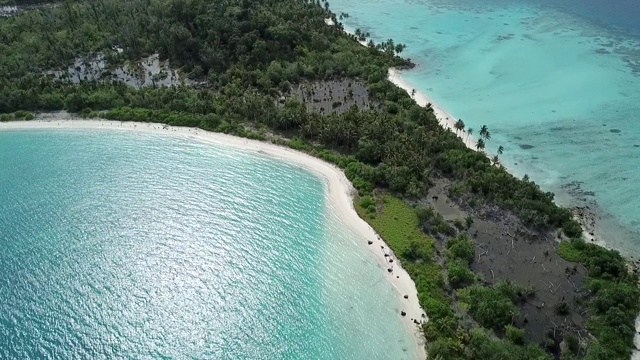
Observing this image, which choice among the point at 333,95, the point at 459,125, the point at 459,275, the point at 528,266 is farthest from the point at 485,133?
the point at 459,275

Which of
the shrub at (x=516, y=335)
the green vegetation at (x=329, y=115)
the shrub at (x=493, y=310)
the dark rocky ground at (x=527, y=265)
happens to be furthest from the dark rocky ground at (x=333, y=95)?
the shrub at (x=516, y=335)

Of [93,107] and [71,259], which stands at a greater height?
[93,107]

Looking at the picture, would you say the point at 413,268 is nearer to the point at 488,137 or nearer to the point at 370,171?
the point at 370,171

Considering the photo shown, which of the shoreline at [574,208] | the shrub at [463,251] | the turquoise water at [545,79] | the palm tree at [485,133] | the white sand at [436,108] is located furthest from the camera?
the white sand at [436,108]

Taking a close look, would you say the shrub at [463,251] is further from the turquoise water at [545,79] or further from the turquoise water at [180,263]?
the turquoise water at [545,79]

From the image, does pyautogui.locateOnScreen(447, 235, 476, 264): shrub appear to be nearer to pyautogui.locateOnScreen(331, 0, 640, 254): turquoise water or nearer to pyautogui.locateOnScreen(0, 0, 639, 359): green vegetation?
pyautogui.locateOnScreen(0, 0, 639, 359): green vegetation

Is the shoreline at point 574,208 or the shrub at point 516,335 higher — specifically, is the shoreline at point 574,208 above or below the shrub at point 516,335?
above

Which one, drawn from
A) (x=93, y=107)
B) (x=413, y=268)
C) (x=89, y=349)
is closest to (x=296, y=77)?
(x=93, y=107)
